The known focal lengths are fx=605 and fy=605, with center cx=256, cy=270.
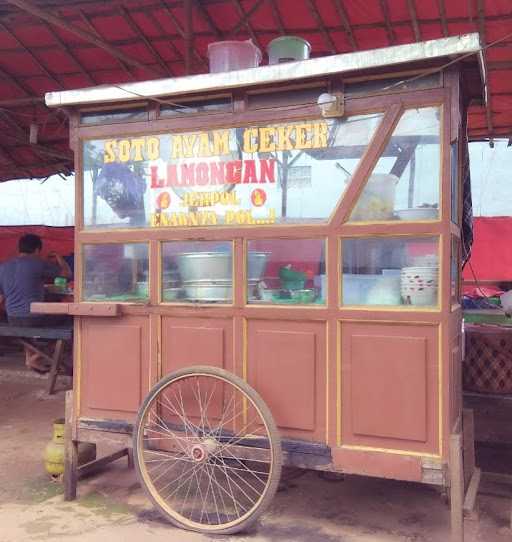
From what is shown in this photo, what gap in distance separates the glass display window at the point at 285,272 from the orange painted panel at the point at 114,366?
0.75 metres

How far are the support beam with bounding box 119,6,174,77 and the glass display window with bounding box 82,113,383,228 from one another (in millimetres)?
2381

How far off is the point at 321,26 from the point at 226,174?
263cm

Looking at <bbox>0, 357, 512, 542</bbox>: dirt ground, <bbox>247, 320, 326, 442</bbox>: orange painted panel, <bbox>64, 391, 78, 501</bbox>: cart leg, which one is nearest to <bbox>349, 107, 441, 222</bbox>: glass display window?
<bbox>247, 320, 326, 442</bbox>: orange painted panel

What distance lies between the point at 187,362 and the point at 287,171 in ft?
4.08

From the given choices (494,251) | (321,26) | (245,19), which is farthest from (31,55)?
(494,251)

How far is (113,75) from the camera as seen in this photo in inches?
271

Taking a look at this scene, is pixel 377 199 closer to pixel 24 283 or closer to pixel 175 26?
pixel 175 26

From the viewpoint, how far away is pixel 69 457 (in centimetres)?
379

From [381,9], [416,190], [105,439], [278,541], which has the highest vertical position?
[381,9]

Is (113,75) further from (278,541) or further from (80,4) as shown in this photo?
(278,541)

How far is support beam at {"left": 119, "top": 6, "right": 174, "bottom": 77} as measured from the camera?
5.59 metres

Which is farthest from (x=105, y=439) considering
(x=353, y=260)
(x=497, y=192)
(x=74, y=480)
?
(x=497, y=192)

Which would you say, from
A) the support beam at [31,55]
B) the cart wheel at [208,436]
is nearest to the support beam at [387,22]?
the cart wheel at [208,436]

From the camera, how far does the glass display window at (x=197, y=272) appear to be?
3.50 m
